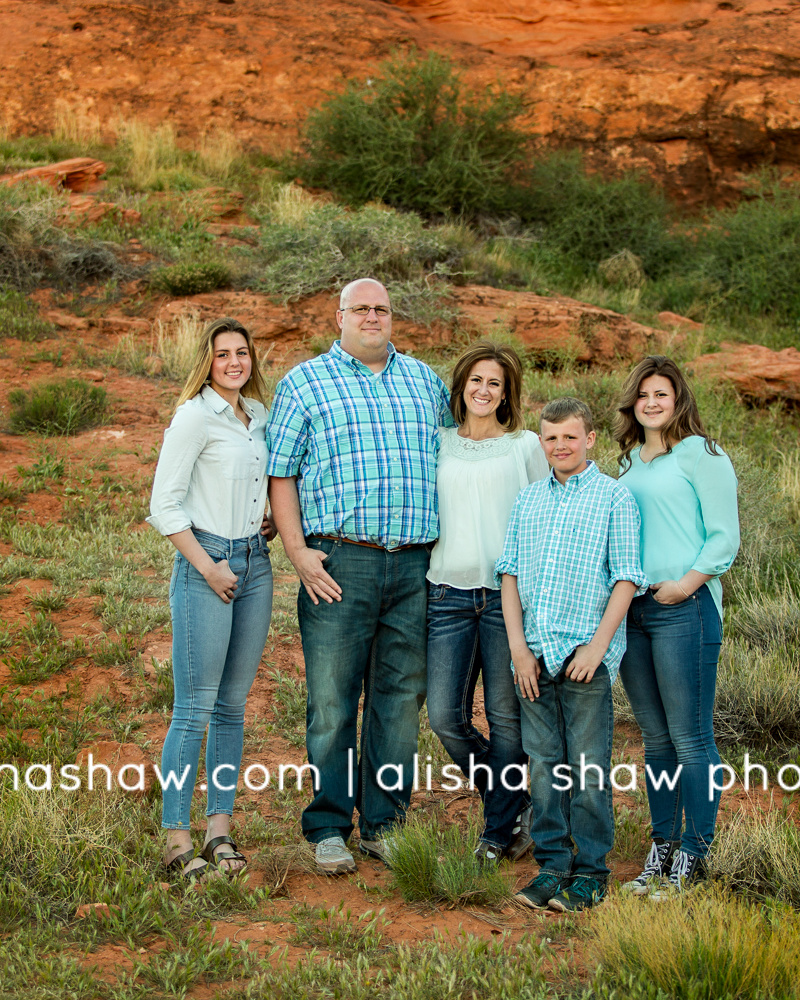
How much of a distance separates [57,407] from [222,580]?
5461mm

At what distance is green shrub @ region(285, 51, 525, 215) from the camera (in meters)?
13.2

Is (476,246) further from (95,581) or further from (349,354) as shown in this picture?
(349,354)

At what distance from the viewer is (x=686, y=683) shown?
3293 millimetres

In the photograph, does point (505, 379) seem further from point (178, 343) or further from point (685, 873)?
point (178, 343)

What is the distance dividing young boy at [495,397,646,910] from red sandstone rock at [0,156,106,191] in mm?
10614

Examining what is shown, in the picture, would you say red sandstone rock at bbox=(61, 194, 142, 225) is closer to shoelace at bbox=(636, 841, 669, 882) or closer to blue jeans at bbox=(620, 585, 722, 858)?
blue jeans at bbox=(620, 585, 722, 858)

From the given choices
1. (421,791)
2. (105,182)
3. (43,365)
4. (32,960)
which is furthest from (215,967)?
(105,182)

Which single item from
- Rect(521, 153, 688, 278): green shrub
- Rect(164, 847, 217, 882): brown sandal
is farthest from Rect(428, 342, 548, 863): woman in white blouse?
Rect(521, 153, 688, 278): green shrub

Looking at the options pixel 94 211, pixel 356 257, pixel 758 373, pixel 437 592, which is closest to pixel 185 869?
pixel 437 592

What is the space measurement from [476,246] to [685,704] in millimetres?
10318

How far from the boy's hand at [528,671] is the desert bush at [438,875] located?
0.66 metres

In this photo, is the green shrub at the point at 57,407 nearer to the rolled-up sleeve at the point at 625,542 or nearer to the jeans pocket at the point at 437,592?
the jeans pocket at the point at 437,592

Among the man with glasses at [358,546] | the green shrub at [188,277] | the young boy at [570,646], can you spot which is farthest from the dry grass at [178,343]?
the young boy at [570,646]

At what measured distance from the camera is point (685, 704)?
3.30m
